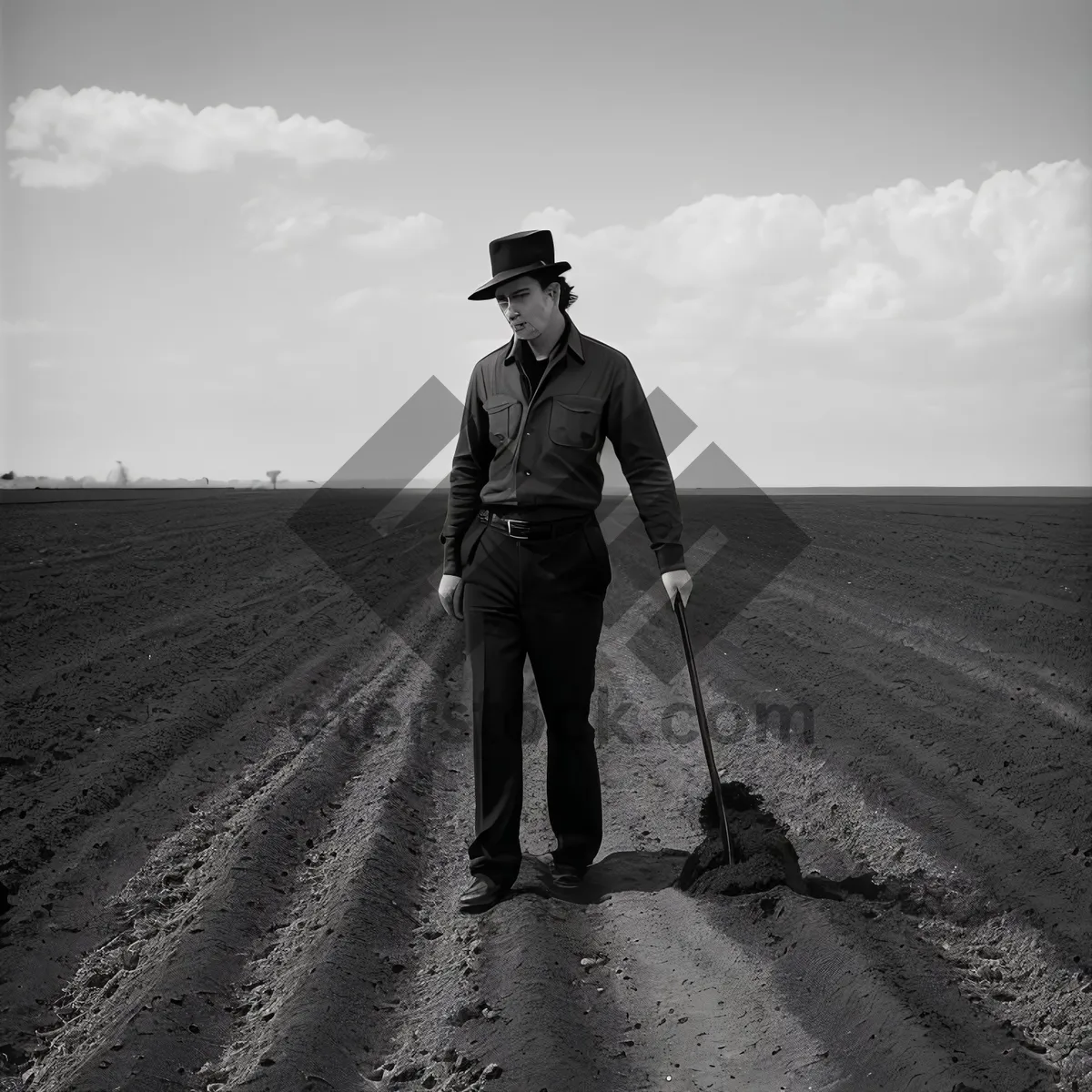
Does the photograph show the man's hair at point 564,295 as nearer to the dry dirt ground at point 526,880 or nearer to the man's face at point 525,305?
the man's face at point 525,305

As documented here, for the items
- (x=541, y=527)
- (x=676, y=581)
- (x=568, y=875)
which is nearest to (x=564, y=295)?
(x=541, y=527)

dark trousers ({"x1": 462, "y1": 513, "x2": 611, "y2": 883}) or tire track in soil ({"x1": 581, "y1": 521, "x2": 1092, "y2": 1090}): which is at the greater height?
dark trousers ({"x1": 462, "y1": 513, "x2": 611, "y2": 883})

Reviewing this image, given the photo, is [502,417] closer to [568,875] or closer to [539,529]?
[539,529]

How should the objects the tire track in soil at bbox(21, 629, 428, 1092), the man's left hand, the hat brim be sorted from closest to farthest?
the tire track in soil at bbox(21, 629, 428, 1092), the hat brim, the man's left hand

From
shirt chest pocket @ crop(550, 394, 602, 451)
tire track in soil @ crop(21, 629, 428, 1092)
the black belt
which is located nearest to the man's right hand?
the black belt

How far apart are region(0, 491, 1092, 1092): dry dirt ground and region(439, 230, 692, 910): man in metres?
0.47

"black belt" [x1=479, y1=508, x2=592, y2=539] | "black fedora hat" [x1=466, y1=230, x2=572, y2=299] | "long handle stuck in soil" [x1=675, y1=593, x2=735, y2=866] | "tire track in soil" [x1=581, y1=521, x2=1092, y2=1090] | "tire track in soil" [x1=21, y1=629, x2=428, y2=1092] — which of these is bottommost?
"tire track in soil" [x1=581, y1=521, x2=1092, y2=1090]

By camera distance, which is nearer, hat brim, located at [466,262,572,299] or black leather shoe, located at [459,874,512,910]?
hat brim, located at [466,262,572,299]

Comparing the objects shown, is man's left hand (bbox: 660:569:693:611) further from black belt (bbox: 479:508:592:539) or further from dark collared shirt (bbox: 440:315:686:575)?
black belt (bbox: 479:508:592:539)

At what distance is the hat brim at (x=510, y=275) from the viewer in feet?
12.4

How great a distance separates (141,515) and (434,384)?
15.9 m

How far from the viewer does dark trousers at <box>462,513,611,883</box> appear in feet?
13.0

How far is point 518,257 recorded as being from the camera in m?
3.82

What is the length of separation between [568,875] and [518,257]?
95.9 inches
